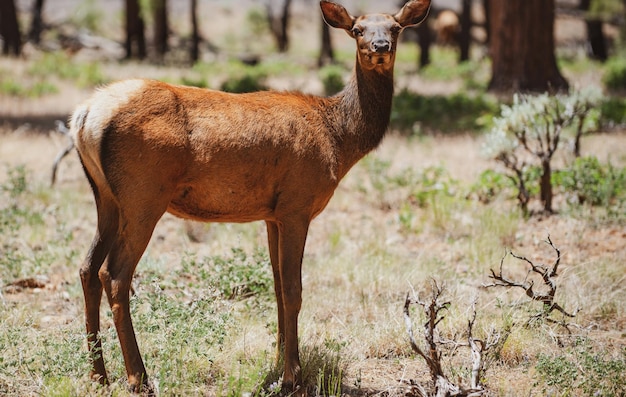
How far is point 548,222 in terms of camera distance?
27.4ft

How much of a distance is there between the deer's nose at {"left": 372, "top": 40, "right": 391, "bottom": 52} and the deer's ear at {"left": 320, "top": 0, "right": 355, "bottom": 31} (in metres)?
0.56

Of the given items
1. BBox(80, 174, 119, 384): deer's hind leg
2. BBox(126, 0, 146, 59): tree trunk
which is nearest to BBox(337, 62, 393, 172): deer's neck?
BBox(80, 174, 119, 384): deer's hind leg

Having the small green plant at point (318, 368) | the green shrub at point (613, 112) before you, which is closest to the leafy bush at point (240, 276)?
the small green plant at point (318, 368)

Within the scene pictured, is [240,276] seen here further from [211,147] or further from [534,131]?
[534,131]

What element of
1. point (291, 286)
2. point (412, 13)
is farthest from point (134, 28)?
point (291, 286)

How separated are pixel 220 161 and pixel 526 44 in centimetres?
1150

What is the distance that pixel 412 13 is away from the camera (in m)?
5.53

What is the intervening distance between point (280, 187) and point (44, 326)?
2.34 meters

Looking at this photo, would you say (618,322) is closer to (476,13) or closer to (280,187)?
(280,187)

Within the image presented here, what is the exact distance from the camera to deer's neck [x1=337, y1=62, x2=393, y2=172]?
5.41 m

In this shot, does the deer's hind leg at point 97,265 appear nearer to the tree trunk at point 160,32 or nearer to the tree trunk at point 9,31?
the tree trunk at point 9,31

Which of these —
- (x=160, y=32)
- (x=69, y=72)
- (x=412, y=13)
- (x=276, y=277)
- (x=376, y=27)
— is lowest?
(x=276, y=277)

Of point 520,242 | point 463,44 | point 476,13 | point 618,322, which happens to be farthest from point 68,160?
point 476,13

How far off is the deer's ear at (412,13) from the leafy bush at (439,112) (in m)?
7.79
